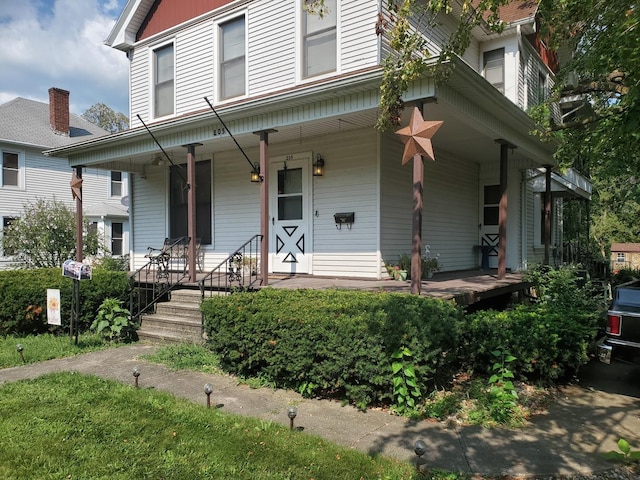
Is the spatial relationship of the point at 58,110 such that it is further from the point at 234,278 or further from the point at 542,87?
the point at 542,87

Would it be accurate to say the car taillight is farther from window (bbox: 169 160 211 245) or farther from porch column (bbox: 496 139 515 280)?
window (bbox: 169 160 211 245)

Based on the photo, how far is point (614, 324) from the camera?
470 centimetres

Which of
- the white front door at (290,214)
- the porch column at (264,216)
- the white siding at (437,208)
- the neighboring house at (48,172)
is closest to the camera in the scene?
the porch column at (264,216)

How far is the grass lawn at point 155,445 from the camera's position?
3.09m

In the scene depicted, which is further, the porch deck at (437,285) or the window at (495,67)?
the window at (495,67)

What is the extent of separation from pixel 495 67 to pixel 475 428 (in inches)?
428

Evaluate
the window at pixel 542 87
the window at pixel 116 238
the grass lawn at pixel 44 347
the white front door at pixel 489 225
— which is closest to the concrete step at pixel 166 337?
the grass lawn at pixel 44 347

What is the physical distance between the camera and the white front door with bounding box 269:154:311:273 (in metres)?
9.30

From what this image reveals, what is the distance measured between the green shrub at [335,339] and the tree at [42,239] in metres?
11.6

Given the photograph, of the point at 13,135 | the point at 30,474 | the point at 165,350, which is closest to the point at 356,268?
the point at 165,350

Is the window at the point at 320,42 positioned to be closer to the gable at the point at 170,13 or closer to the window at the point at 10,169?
the gable at the point at 170,13

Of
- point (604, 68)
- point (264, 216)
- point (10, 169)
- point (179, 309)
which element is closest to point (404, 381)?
point (264, 216)

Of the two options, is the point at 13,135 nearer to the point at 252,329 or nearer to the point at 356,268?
the point at 356,268

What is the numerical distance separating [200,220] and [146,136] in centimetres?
237
